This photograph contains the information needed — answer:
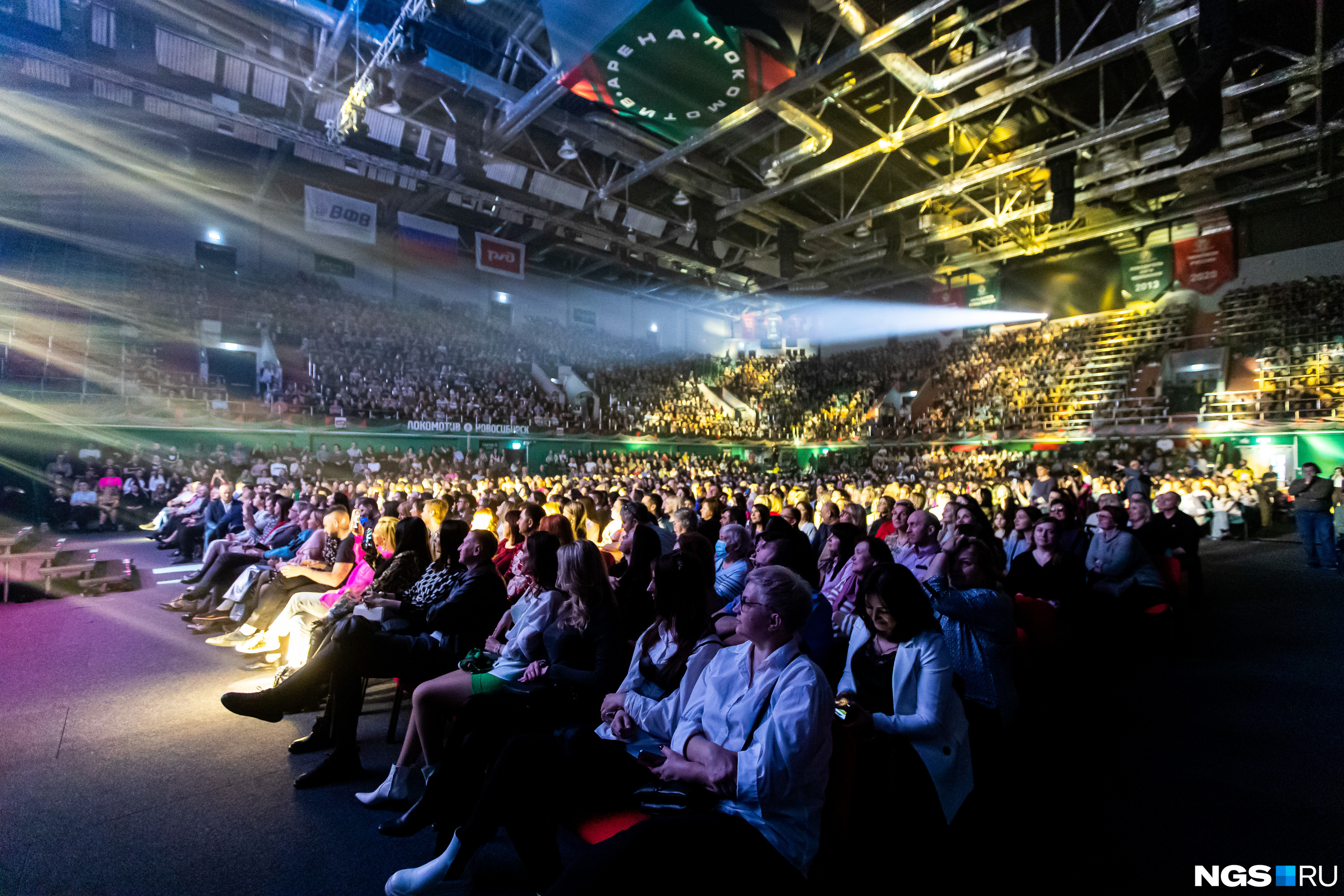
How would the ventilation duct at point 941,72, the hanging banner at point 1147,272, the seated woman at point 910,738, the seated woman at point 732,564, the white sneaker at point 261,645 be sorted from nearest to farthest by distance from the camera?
the seated woman at point 910,738
the seated woman at point 732,564
the white sneaker at point 261,645
the ventilation duct at point 941,72
the hanging banner at point 1147,272

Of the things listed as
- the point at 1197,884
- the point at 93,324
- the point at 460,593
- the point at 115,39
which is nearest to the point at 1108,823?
the point at 1197,884

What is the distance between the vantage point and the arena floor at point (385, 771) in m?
2.20

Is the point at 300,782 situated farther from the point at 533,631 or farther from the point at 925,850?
the point at 925,850

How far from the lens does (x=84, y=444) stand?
13.4 meters

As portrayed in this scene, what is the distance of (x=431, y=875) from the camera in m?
1.98

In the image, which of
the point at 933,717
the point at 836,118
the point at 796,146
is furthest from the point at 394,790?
the point at 836,118

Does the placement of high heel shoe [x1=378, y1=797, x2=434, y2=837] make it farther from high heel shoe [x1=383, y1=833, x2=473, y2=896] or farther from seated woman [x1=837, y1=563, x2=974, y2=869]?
seated woman [x1=837, y1=563, x2=974, y2=869]

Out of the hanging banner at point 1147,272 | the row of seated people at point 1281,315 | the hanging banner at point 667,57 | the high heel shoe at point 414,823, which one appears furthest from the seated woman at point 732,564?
the hanging banner at point 1147,272

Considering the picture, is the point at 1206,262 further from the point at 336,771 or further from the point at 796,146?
the point at 336,771

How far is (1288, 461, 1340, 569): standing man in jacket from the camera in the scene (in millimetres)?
7566

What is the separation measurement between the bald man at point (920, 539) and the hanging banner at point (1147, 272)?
20074mm

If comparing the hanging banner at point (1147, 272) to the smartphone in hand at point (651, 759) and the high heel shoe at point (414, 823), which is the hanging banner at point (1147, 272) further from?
the high heel shoe at point (414, 823)

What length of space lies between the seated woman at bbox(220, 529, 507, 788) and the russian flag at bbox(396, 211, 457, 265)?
63.9ft

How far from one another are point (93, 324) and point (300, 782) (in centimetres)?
1770
